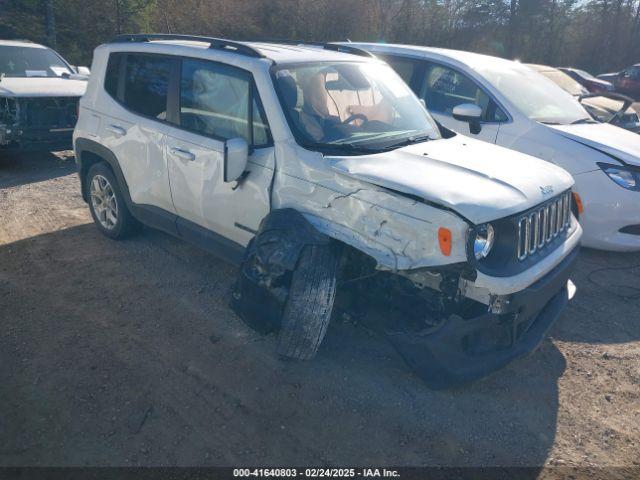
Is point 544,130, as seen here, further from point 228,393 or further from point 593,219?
point 228,393

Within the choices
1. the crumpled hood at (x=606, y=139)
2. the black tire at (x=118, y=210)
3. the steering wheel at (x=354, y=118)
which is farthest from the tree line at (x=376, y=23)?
the crumpled hood at (x=606, y=139)

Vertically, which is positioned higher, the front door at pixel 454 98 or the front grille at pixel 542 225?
the front door at pixel 454 98

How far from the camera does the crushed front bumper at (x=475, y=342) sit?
301 cm

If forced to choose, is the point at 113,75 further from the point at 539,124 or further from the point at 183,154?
the point at 539,124

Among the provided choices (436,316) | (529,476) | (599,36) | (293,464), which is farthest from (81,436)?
(599,36)

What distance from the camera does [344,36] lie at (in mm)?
23578

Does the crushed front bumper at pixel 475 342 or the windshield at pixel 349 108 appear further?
the windshield at pixel 349 108

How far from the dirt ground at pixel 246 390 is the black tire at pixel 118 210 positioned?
640 mm

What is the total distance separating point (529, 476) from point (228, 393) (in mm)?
1757

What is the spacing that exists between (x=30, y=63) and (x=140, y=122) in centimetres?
574

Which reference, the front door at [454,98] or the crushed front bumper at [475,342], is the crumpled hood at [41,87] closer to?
the front door at [454,98]

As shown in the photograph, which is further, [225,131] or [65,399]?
[225,131]

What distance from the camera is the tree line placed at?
18109mm

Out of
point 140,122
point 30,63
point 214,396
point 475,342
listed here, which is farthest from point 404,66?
point 30,63
